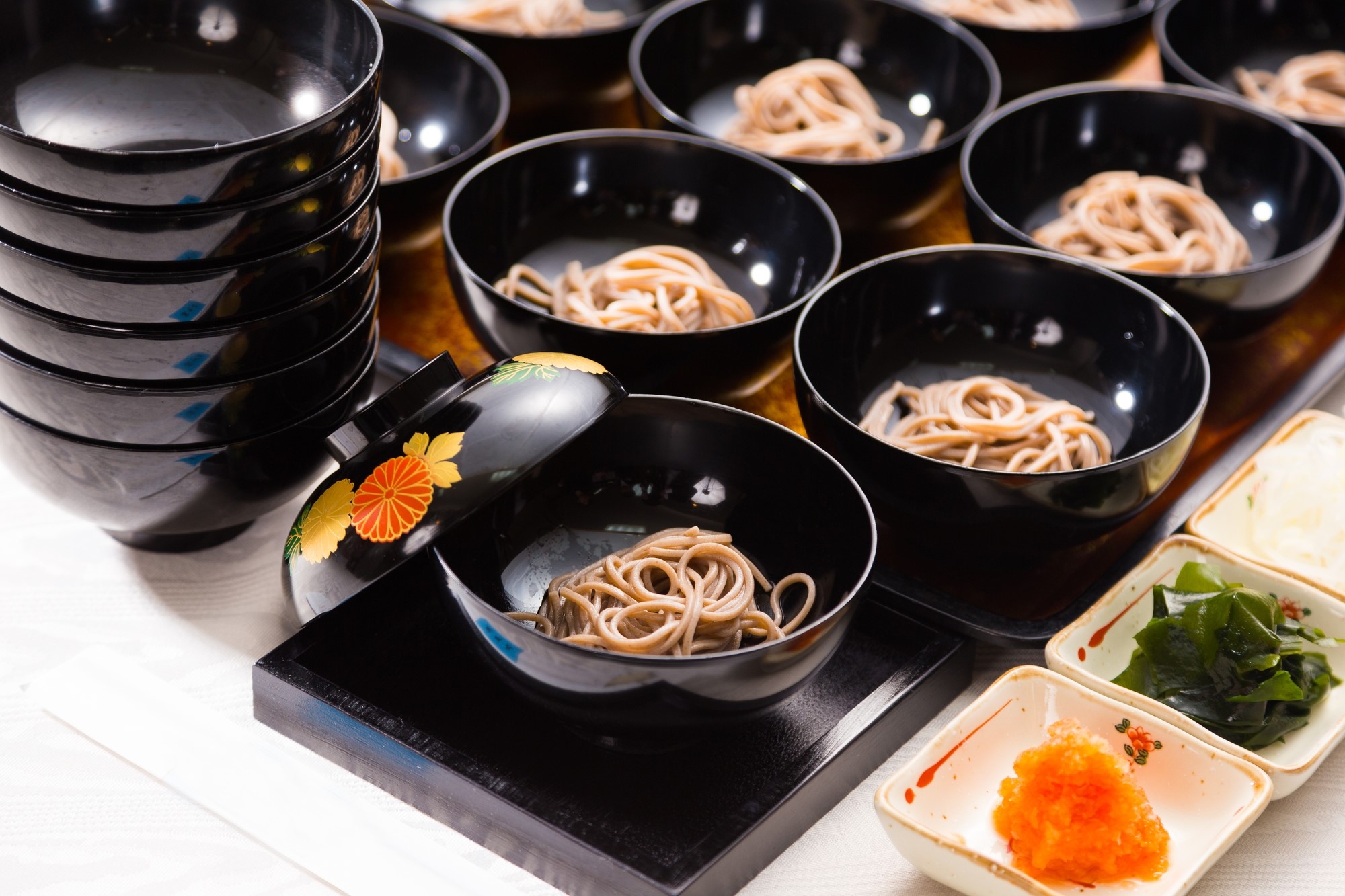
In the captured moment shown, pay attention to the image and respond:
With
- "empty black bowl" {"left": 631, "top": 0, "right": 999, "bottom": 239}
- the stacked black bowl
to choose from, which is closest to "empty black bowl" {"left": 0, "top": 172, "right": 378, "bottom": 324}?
the stacked black bowl

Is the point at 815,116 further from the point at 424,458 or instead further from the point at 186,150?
the point at 186,150

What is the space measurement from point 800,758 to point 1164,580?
48 cm

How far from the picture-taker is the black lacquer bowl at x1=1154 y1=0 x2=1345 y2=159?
2.71 meters

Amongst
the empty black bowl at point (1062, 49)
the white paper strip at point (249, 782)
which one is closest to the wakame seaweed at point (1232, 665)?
the white paper strip at point (249, 782)

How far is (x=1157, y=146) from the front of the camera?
7.77ft

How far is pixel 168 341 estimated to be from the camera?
133 centimetres

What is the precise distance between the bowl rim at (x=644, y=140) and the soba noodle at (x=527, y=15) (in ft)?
2.17

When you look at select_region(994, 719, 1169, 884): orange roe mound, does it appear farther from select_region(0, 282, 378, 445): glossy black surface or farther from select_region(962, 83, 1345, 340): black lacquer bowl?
select_region(962, 83, 1345, 340): black lacquer bowl

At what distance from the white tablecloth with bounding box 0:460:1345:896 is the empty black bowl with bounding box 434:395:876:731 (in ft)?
0.63

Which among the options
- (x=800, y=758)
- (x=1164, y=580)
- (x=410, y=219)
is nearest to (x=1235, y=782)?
(x=1164, y=580)

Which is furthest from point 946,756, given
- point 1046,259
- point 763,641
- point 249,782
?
point 1046,259

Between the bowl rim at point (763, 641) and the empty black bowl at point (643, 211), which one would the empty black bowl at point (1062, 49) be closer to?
the empty black bowl at point (643, 211)

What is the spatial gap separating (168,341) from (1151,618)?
1043 millimetres

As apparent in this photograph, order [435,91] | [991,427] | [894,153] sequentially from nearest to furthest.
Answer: [991,427] → [435,91] → [894,153]
